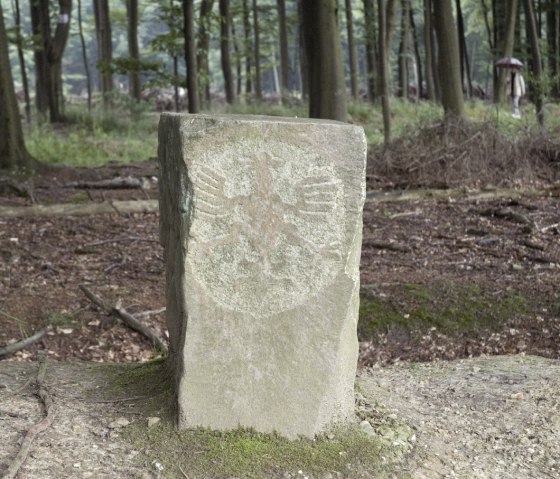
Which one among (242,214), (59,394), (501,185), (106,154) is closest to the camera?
(242,214)

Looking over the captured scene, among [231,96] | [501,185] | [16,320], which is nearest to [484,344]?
[16,320]

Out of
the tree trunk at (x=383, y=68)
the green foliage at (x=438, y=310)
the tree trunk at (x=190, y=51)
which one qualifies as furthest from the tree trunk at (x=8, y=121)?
the green foliage at (x=438, y=310)

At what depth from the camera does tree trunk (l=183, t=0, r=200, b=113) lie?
11.7 metres

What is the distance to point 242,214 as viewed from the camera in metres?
3.36

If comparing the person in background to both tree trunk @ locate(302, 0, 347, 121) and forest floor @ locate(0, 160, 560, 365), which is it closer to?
tree trunk @ locate(302, 0, 347, 121)

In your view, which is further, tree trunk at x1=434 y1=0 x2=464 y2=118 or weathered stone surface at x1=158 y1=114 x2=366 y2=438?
tree trunk at x1=434 y1=0 x2=464 y2=118

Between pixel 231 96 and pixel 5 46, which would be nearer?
pixel 5 46

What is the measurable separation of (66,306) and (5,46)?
540 cm

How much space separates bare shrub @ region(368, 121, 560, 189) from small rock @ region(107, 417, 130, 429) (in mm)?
7764

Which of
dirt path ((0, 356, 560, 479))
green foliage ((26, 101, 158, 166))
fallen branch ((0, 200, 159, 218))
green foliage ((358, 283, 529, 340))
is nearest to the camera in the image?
dirt path ((0, 356, 560, 479))

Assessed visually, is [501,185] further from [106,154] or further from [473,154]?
[106,154]

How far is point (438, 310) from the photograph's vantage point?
6191mm

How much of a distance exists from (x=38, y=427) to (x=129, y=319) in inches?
90.8

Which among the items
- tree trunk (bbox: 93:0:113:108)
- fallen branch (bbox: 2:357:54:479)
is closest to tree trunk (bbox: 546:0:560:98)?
tree trunk (bbox: 93:0:113:108)
